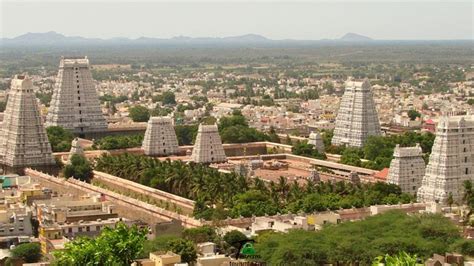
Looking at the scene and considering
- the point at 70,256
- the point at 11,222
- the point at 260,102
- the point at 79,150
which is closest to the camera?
the point at 70,256

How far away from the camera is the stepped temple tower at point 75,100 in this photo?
95.9 meters

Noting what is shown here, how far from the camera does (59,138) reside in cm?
8900

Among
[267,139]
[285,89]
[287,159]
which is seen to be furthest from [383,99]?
[287,159]

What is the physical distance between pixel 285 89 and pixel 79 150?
99333 mm

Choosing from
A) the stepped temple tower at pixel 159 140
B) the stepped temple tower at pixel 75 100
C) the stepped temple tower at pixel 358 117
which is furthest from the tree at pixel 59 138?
the stepped temple tower at pixel 358 117

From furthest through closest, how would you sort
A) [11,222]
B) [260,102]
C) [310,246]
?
[260,102] < [11,222] < [310,246]

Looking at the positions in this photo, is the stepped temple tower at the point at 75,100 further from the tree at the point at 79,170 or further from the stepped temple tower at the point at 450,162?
the stepped temple tower at the point at 450,162

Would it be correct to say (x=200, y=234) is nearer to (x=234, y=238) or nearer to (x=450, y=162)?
(x=234, y=238)

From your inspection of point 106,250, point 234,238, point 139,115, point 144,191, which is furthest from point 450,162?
point 139,115

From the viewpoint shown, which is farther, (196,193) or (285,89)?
(285,89)

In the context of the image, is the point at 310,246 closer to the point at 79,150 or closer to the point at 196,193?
the point at 196,193

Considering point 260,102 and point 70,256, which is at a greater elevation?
point 70,256

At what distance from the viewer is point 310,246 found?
42281mm

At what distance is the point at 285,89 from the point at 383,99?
30.1 meters
